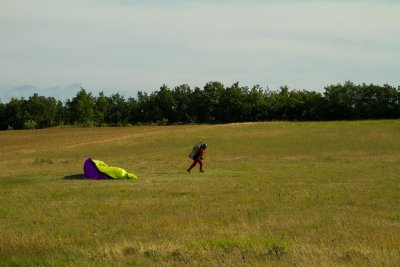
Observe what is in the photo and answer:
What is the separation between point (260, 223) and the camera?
45.8ft

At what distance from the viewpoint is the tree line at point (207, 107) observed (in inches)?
4112

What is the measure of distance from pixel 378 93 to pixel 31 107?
246 feet

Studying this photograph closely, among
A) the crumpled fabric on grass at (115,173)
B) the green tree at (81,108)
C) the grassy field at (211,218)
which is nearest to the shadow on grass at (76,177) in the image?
the grassy field at (211,218)

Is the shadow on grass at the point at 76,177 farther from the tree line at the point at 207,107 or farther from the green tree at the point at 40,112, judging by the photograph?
the green tree at the point at 40,112

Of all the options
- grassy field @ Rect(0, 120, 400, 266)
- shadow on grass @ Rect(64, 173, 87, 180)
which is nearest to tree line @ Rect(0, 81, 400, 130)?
grassy field @ Rect(0, 120, 400, 266)

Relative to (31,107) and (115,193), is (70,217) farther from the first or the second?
(31,107)

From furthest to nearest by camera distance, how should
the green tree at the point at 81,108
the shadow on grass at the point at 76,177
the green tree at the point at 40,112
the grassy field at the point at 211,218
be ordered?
the green tree at the point at 81,108 → the green tree at the point at 40,112 → the shadow on grass at the point at 76,177 → the grassy field at the point at 211,218

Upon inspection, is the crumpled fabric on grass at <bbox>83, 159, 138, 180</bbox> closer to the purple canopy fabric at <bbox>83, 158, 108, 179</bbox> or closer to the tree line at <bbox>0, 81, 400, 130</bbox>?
the purple canopy fabric at <bbox>83, 158, 108, 179</bbox>

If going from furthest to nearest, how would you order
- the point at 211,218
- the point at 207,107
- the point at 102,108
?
the point at 102,108, the point at 207,107, the point at 211,218

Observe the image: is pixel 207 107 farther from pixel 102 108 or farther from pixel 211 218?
pixel 211 218

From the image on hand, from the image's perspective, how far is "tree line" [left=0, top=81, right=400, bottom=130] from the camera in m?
104

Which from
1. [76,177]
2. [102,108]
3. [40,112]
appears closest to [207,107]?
[102,108]

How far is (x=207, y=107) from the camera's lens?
122750mm

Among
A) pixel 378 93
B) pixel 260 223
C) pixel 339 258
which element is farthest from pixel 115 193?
pixel 378 93
